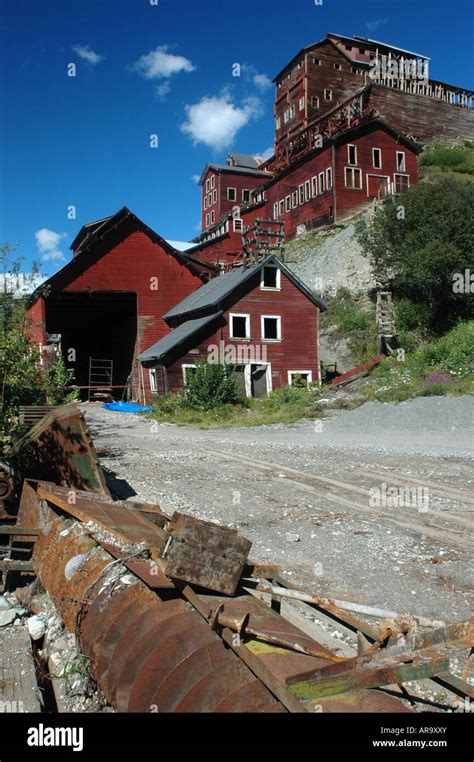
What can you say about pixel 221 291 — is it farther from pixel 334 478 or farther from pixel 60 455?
pixel 60 455

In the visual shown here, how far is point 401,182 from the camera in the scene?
1855 inches

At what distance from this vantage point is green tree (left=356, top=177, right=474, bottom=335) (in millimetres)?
30734

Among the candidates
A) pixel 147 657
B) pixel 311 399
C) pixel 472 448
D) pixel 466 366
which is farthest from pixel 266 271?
pixel 147 657

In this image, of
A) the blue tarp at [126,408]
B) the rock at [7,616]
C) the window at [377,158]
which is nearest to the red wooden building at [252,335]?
the blue tarp at [126,408]

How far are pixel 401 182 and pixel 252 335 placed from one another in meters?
24.8

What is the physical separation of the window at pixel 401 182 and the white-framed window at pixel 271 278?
20824mm

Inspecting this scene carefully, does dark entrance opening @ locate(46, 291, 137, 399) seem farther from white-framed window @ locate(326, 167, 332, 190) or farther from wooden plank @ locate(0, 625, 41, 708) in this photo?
wooden plank @ locate(0, 625, 41, 708)

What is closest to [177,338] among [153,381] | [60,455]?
[153,381]

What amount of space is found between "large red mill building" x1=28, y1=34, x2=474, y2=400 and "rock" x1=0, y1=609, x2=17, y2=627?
21.3 ft

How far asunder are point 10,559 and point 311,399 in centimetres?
2123

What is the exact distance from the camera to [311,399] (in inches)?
1051

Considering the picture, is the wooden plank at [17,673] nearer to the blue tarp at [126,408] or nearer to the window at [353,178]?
the blue tarp at [126,408]

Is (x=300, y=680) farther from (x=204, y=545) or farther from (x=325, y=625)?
(x=325, y=625)
